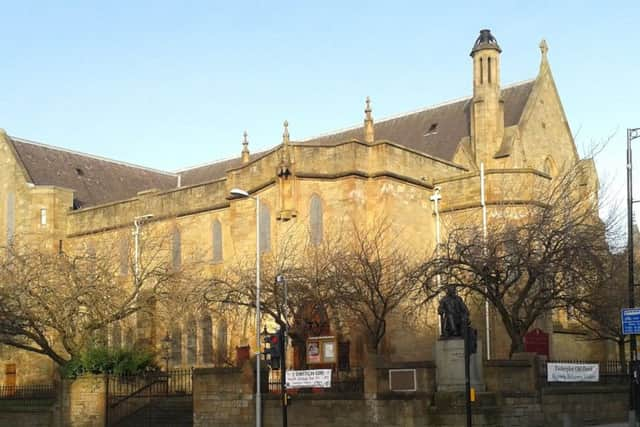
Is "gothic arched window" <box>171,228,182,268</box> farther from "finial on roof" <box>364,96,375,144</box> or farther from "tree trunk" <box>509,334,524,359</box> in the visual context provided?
"tree trunk" <box>509,334,524,359</box>

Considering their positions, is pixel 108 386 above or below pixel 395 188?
below

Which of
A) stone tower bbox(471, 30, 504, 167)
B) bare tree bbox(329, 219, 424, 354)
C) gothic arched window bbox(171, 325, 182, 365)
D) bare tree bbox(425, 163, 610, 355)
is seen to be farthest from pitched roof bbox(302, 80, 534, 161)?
bare tree bbox(425, 163, 610, 355)

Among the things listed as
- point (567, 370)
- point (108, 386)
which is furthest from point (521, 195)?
point (108, 386)

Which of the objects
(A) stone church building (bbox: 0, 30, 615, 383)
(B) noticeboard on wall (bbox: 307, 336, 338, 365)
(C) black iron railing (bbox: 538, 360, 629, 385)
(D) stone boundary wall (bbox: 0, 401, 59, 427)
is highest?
(A) stone church building (bbox: 0, 30, 615, 383)

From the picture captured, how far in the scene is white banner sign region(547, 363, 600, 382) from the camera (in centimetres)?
2727

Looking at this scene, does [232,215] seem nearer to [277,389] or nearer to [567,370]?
[277,389]

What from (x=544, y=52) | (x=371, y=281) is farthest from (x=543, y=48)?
(x=371, y=281)

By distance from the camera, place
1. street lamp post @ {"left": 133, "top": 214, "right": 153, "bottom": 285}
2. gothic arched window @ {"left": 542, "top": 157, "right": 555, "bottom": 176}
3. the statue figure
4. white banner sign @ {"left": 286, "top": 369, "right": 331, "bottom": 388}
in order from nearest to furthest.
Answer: the statue figure < white banner sign @ {"left": 286, "top": 369, "right": 331, "bottom": 388} < street lamp post @ {"left": 133, "top": 214, "right": 153, "bottom": 285} < gothic arched window @ {"left": 542, "top": 157, "right": 555, "bottom": 176}

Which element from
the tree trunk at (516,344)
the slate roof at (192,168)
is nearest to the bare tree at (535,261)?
the tree trunk at (516,344)

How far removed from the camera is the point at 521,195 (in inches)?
1502

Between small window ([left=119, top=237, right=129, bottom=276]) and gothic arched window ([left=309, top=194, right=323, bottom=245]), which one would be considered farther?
small window ([left=119, top=237, right=129, bottom=276])

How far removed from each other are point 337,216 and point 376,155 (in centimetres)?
303

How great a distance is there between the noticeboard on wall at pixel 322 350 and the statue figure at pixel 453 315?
6.38 m

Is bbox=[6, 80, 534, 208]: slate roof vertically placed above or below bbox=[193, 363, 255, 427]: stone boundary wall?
above
